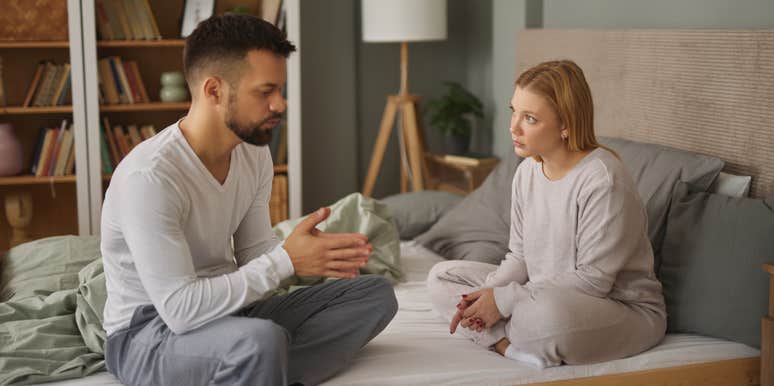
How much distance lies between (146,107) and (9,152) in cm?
62

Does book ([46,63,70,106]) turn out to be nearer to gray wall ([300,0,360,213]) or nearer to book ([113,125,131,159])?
book ([113,125,131,159])

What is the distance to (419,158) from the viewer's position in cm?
445

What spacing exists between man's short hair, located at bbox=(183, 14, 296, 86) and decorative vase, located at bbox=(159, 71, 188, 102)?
2.31 meters

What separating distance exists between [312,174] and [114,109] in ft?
3.64

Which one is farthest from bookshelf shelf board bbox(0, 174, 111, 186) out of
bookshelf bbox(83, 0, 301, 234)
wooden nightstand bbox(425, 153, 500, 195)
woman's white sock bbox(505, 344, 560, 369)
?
woman's white sock bbox(505, 344, 560, 369)

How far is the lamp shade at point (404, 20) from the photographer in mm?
4207

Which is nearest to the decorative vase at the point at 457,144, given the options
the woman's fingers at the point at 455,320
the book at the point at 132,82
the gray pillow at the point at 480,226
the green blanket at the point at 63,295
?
the gray pillow at the point at 480,226

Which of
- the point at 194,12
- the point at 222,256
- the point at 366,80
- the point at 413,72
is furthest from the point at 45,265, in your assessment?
the point at 413,72

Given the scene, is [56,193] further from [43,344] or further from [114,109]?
[43,344]

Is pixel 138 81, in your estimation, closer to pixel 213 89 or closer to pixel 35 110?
pixel 35 110

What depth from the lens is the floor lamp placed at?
4.22 meters

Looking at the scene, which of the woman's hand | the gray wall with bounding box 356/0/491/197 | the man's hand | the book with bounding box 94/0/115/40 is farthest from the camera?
the gray wall with bounding box 356/0/491/197

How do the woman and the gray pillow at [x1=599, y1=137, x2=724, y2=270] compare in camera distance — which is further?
the gray pillow at [x1=599, y1=137, x2=724, y2=270]

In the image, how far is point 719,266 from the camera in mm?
2383
